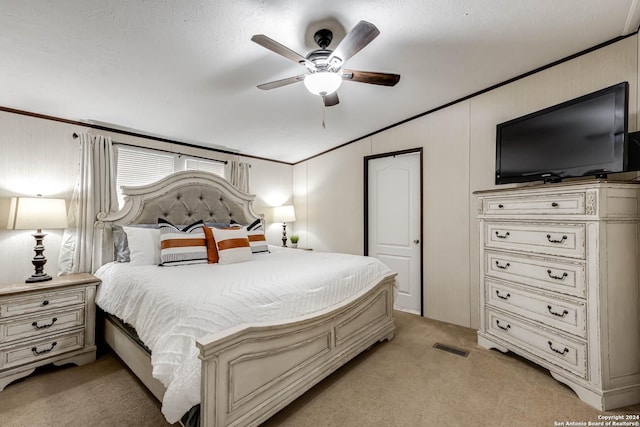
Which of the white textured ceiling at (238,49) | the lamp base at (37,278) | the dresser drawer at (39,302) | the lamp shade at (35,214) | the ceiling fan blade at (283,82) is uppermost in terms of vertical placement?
the white textured ceiling at (238,49)

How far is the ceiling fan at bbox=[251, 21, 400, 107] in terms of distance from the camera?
157 centimetres

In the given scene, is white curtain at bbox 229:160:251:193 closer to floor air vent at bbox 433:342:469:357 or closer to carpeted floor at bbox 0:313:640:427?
carpeted floor at bbox 0:313:640:427

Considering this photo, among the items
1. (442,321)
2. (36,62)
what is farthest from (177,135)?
(442,321)

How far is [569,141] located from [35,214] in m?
4.29

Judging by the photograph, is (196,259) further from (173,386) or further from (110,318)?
(173,386)

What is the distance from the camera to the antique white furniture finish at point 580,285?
1805 mm

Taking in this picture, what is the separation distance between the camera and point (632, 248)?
6.14 ft

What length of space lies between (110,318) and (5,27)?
2.11 meters

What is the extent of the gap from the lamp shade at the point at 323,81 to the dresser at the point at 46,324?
2452mm

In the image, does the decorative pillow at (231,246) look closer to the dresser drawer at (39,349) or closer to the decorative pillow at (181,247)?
the decorative pillow at (181,247)

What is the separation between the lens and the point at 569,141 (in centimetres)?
213

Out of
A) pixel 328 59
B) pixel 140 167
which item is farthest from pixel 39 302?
pixel 328 59

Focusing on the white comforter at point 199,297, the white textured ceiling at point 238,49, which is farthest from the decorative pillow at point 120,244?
the white textured ceiling at point 238,49

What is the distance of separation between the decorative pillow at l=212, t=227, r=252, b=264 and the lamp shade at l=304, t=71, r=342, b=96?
1.58m
